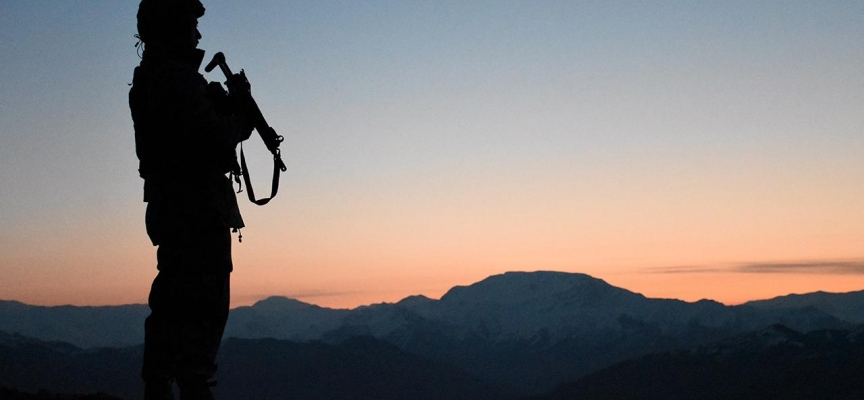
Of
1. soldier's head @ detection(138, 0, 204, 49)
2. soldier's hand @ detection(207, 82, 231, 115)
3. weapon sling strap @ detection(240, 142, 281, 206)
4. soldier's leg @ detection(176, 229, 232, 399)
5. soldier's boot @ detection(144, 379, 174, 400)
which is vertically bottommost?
soldier's boot @ detection(144, 379, 174, 400)

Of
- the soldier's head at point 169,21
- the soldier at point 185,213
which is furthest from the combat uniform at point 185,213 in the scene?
the soldier's head at point 169,21

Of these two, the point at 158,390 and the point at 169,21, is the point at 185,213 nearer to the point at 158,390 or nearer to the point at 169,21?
the point at 158,390

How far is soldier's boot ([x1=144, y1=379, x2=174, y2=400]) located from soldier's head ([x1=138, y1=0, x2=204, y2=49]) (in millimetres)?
1943

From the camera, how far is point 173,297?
18.2 feet

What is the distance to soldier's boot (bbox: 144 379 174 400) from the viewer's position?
5.58 meters

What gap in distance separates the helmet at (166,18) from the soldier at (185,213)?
8.4 inches

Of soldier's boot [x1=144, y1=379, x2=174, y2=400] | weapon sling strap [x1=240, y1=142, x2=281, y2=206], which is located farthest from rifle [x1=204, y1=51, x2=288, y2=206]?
soldier's boot [x1=144, y1=379, x2=174, y2=400]

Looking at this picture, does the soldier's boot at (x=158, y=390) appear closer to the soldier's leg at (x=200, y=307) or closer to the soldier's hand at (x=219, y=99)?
the soldier's leg at (x=200, y=307)

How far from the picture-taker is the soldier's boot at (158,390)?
558 centimetres

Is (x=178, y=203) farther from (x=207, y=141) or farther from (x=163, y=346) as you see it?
(x=163, y=346)

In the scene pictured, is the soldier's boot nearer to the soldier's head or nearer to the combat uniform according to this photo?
the combat uniform

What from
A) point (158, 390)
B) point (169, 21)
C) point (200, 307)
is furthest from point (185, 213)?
point (169, 21)

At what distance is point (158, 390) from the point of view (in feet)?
18.4

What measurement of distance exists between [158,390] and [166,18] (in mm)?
2139
